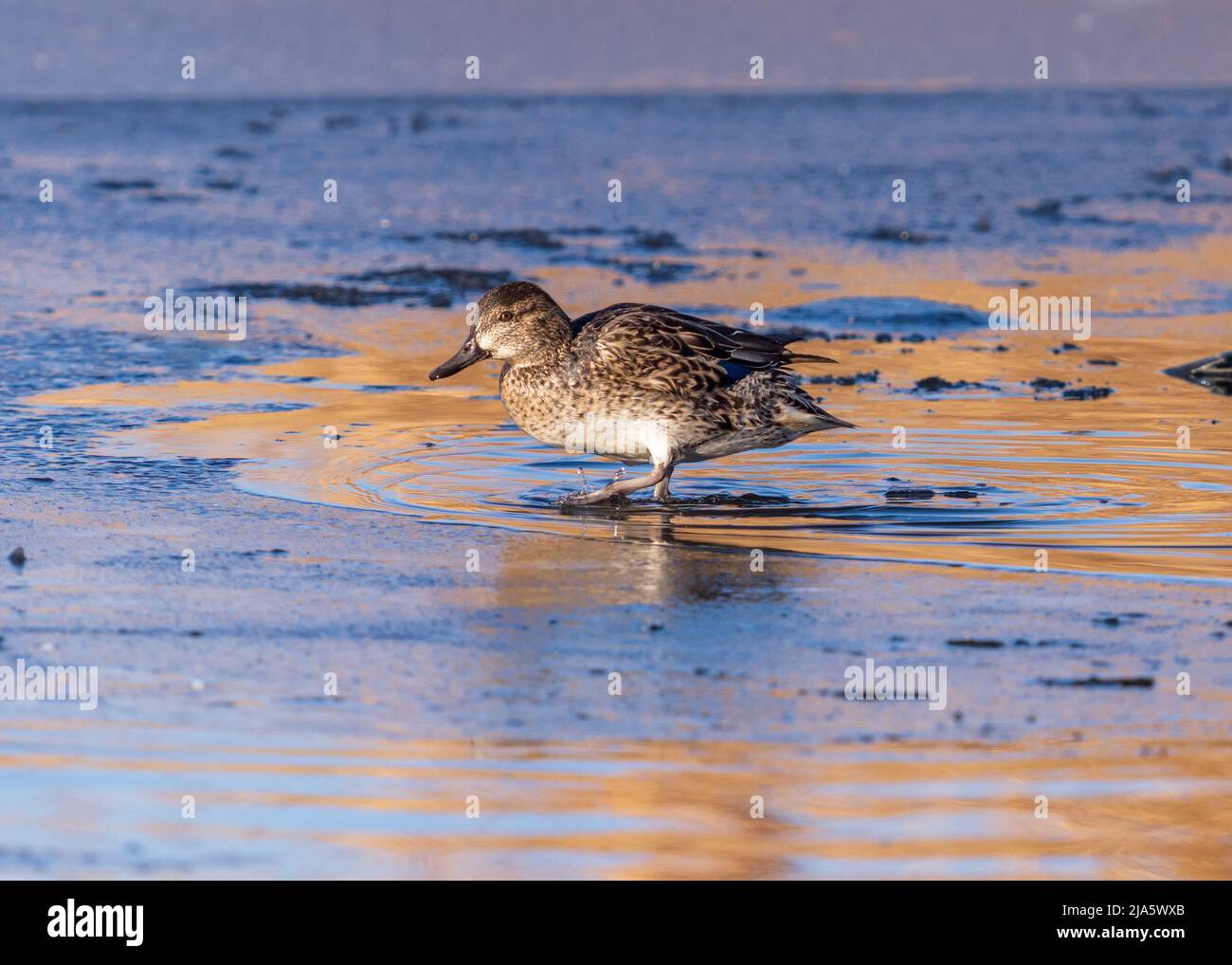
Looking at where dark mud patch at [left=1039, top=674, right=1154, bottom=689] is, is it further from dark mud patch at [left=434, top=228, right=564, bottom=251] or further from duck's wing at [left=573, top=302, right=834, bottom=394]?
dark mud patch at [left=434, top=228, right=564, bottom=251]

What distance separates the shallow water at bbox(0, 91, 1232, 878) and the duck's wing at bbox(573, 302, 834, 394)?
0.56 meters

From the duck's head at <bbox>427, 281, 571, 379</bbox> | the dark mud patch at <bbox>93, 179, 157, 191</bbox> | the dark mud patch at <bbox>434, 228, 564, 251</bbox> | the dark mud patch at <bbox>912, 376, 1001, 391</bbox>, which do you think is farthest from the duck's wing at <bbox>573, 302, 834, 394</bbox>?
the dark mud patch at <bbox>93, 179, 157, 191</bbox>

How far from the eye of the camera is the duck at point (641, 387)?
8.56m

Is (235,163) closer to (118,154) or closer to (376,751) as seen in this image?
(118,154)

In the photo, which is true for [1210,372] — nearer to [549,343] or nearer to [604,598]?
[549,343]

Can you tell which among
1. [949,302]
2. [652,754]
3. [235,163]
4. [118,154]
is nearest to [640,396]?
[652,754]

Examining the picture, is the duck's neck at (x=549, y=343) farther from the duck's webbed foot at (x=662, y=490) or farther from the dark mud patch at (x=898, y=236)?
the dark mud patch at (x=898, y=236)

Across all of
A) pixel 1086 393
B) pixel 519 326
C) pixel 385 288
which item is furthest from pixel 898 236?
pixel 519 326

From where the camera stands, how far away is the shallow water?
4.88m

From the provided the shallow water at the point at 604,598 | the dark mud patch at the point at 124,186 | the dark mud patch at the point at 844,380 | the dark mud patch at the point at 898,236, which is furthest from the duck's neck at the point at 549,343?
Answer: the dark mud patch at the point at 124,186

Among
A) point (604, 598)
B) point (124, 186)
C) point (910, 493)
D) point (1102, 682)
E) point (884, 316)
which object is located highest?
point (124, 186)

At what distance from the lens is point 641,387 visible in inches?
337

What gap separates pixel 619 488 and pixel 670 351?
0.67 metres

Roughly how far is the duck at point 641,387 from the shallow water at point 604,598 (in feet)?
0.91
